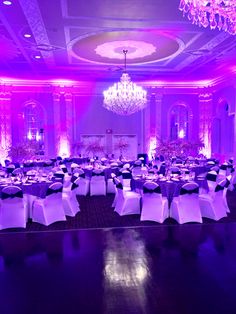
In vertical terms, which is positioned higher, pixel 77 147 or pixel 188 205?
pixel 77 147

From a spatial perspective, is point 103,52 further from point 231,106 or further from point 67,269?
point 67,269

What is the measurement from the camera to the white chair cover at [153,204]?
6.24 meters

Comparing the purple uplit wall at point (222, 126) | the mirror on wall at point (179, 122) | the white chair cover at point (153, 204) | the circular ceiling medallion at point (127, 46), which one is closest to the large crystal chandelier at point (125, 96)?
the circular ceiling medallion at point (127, 46)

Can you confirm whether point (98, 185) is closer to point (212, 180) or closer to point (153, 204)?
point (153, 204)

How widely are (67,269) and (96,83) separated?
11421 mm

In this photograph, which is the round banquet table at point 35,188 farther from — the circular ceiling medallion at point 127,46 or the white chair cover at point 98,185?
the circular ceiling medallion at point 127,46

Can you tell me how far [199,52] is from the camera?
9836 millimetres

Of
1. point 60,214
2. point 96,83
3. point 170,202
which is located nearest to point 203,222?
point 170,202

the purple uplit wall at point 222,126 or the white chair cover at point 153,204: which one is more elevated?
the purple uplit wall at point 222,126

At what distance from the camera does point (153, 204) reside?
251 inches

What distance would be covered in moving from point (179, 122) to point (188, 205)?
381 inches

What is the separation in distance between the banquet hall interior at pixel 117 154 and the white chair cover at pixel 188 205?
0.08 ft

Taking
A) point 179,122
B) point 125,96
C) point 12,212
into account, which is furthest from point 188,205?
point 179,122

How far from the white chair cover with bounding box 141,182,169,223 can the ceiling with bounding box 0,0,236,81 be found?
386cm
